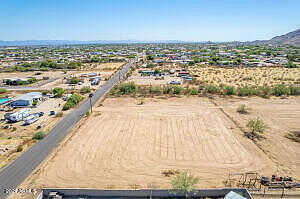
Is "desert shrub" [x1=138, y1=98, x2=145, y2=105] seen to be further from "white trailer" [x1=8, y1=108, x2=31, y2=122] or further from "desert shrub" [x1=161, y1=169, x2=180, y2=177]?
"desert shrub" [x1=161, y1=169, x2=180, y2=177]

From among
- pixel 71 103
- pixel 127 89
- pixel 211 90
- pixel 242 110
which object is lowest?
pixel 71 103

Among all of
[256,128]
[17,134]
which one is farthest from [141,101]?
[17,134]

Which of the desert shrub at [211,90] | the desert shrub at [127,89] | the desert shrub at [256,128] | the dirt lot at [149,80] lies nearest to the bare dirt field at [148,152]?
the desert shrub at [256,128]

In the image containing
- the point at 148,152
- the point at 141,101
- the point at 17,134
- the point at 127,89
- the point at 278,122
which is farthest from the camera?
the point at 127,89

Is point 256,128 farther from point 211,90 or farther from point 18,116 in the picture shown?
point 18,116

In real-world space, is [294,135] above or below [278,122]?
below

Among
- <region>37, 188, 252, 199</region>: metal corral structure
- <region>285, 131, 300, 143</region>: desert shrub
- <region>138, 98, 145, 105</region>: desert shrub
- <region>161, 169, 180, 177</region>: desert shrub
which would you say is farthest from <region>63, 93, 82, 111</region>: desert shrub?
<region>285, 131, 300, 143</region>: desert shrub
